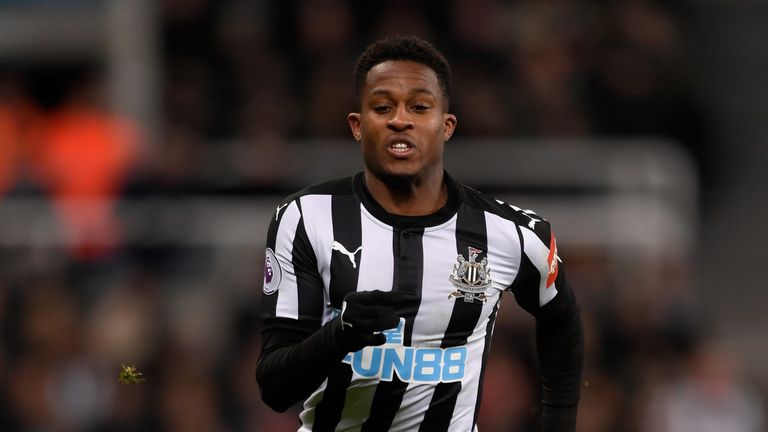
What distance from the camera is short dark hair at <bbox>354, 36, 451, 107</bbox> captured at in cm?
472

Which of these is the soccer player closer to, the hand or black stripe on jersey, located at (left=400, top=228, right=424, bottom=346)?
black stripe on jersey, located at (left=400, top=228, right=424, bottom=346)

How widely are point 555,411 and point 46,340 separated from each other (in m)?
5.48

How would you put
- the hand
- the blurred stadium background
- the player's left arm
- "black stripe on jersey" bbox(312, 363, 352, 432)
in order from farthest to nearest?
the blurred stadium background, the player's left arm, "black stripe on jersey" bbox(312, 363, 352, 432), the hand

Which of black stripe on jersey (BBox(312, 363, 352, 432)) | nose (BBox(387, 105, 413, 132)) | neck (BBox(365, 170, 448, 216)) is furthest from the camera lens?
neck (BBox(365, 170, 448, 216))

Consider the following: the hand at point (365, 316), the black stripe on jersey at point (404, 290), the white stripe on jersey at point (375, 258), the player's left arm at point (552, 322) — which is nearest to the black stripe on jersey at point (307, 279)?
the white stripe on jersey at point (375, 258)

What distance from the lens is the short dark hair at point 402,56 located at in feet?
15.5

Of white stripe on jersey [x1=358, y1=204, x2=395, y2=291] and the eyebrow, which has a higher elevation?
the eyebrow

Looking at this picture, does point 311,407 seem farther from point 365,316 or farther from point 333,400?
point 365,316

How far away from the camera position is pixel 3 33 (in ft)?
44.3

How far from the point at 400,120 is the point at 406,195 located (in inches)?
12.9

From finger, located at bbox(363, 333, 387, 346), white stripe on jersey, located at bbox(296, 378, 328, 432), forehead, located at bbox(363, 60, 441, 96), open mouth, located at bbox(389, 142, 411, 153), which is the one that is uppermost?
forehead, located at bbox(363, 60, 441, 96)

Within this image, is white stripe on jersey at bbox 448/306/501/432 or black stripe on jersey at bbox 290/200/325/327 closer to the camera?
black stripe on jersey at bbox 290/200/325/327

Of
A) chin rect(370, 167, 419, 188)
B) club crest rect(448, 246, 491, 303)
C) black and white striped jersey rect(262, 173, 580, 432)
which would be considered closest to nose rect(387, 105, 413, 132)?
chin rect(370, 167, 419, 188)

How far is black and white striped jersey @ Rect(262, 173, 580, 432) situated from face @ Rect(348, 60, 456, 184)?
0.20 metres
